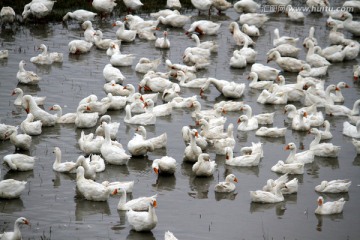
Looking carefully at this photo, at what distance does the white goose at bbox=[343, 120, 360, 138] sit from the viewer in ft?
67.3

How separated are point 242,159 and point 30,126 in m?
5.46

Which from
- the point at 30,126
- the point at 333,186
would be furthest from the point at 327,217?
the point at 30,126

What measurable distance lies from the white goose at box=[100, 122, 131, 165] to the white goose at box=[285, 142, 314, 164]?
3851mm

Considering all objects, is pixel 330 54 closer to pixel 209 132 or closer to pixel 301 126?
pixel 301 126

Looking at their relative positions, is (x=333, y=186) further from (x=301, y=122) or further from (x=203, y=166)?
(x=301, y=122)

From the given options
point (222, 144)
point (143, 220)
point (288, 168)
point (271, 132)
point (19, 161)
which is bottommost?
point (271, 132)

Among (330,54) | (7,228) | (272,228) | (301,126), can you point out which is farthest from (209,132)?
(330,54)

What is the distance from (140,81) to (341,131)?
6816mm

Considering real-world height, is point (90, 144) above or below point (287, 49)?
above

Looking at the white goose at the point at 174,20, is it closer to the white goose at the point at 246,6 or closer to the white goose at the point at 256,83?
the white goose at the point at 246,6

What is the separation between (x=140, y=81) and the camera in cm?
2434

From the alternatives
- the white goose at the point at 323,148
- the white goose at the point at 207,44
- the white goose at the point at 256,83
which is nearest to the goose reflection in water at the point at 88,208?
the white goose at the point at 323,148

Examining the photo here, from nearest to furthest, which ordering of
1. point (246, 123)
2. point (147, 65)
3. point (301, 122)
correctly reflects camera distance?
point (246, 123) → point (301, 122) → point (147, 65)

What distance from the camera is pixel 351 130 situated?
2059 centimetres
